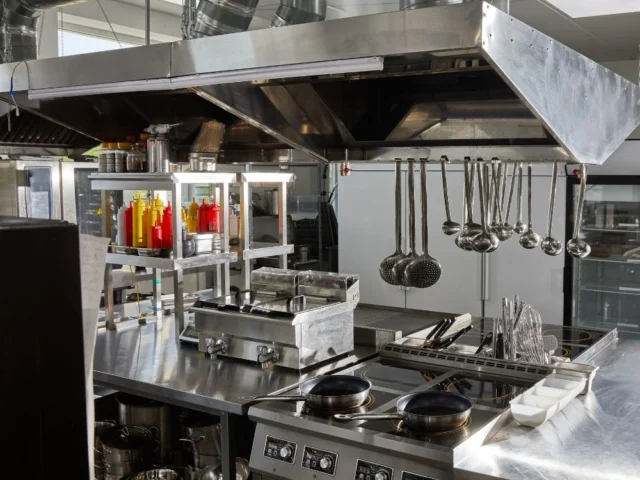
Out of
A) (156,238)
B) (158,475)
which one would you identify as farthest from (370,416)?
(156,238)

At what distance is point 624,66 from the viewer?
526 centimetres

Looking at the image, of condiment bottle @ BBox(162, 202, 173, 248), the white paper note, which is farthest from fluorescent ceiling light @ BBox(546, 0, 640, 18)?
the white paper note

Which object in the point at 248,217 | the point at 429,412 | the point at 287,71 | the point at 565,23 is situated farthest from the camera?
the point at 565,23

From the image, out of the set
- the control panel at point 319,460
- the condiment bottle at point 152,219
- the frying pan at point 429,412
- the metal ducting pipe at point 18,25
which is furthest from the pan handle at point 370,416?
the metal ducting pipe at point 18,25

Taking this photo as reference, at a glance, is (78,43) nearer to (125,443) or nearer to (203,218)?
(203,218)

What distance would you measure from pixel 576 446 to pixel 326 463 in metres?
0.68

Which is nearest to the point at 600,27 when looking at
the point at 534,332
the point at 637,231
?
the point at 637,231

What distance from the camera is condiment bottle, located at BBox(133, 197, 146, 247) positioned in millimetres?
2984

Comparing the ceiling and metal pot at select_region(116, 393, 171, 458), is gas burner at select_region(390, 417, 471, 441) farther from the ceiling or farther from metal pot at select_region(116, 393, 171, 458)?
the ceiling

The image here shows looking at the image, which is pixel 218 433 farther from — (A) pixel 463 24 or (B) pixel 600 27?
(B) pixel 600 27

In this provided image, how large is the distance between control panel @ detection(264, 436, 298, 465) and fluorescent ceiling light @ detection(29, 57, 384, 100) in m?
1.05

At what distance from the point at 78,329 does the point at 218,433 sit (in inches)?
74.8

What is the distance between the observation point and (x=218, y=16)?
2176 millimetres

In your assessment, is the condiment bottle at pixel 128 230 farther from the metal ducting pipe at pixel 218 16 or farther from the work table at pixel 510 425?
the metal ducting pipe at pixel 218 16
